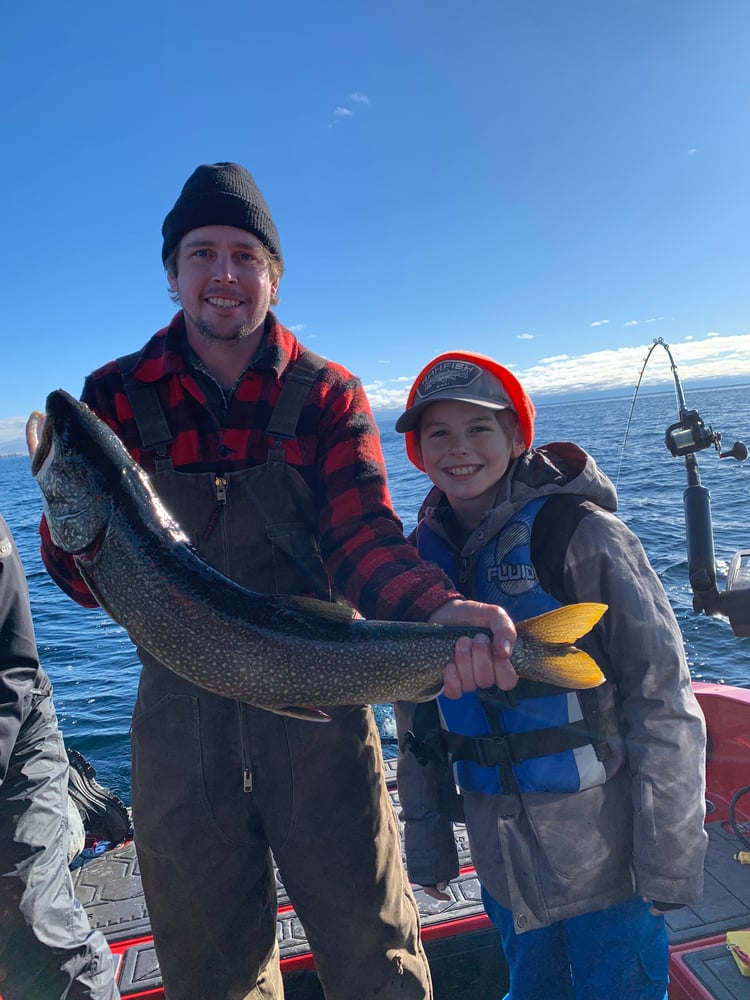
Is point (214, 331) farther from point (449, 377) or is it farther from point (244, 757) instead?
point (244, 757)

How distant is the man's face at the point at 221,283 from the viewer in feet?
9.28

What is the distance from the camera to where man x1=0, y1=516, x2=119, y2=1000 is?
10.1ft

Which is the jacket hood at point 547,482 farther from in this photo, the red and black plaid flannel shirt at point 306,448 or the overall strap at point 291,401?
the overall strap at point 291,401

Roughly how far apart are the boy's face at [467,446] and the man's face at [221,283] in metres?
0.94

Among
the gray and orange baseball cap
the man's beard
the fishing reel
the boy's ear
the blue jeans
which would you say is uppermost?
the man's beard

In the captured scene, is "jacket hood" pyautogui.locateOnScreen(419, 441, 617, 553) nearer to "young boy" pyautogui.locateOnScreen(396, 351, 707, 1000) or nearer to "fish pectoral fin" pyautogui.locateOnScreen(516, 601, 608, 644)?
"young boy" pyautogui.locateOnScreen(396, 351, 707, 1000)

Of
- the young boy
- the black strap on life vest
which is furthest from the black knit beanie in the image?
the black strap on life vest

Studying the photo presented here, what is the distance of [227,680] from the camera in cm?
252

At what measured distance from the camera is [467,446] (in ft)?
9.96

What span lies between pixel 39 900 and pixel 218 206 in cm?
333

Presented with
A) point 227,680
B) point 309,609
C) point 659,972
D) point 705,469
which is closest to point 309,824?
point 227,680

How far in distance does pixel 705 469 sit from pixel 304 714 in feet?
93.6

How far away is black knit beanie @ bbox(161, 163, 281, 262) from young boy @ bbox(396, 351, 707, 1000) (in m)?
1.05

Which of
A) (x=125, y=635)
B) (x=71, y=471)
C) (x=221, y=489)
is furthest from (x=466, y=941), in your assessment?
(x=125, y=635)
